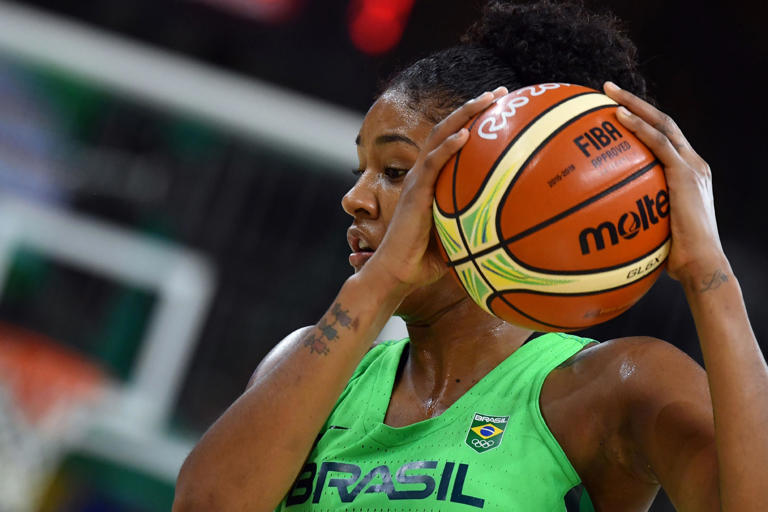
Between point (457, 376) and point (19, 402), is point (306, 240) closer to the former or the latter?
point (19, 402)

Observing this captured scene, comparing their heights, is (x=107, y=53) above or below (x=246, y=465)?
above

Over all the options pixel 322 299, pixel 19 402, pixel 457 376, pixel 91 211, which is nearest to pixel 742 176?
pixel 322 299

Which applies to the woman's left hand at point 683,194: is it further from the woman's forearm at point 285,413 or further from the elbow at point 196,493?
the elbow at point 196,493

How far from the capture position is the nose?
1.67 meters

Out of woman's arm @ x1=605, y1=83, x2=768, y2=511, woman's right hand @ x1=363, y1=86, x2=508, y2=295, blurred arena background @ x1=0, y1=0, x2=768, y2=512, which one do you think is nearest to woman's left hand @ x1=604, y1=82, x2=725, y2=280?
woman's arm @ x1=605, y1=83, x2=768, y2=511

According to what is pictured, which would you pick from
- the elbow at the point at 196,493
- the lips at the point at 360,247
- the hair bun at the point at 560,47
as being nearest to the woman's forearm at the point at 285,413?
the elbow at the point at 196,493

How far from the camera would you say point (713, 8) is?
4.22 meters

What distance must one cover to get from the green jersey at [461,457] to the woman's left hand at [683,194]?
370 millimetres

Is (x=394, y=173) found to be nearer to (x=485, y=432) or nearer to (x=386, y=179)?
(x=386, y=179)

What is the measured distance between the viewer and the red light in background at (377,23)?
438 centimetres

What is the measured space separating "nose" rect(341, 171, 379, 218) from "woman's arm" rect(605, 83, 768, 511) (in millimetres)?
503

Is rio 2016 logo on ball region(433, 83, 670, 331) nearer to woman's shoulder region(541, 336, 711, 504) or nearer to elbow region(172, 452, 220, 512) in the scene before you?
woman's shoulder region(541, 336, 711, 504)

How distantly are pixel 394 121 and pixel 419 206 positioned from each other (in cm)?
30

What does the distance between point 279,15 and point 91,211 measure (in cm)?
144
